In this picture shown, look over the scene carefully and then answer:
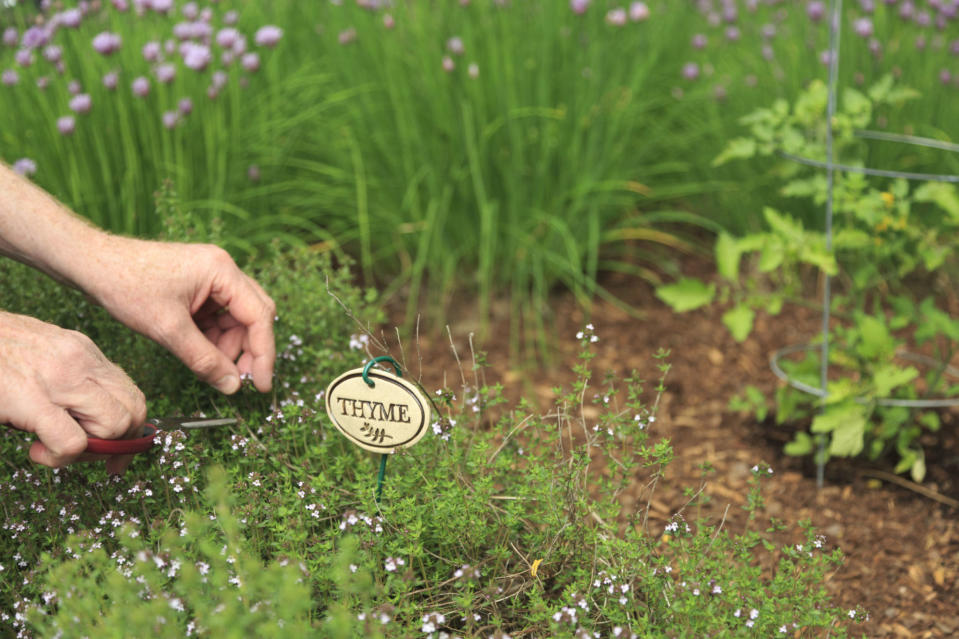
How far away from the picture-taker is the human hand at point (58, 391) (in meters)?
1.45

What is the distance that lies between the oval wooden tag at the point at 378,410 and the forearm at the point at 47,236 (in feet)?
1.86

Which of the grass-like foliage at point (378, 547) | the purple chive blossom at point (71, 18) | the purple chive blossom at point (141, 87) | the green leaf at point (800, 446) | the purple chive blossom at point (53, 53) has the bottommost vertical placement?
the green leaf at point (800, 446)

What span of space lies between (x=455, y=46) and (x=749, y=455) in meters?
1.56

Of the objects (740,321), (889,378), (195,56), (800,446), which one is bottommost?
(800,446)

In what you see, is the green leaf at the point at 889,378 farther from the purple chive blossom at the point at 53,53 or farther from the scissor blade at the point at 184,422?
the purple chive blossom at the point at 53,53

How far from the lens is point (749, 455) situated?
2.68 metres

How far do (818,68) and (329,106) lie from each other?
1789mm

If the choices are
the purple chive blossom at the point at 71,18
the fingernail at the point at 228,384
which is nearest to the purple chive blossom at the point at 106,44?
the purple chive blossom at the point at 71,18

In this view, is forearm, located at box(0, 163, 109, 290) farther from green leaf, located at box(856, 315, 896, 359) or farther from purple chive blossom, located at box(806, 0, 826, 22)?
purple chive blossom, located at box(806, 0, 826, 22)

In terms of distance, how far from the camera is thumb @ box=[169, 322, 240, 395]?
5.82 feet

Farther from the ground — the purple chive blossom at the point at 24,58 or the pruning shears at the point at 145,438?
the purple chive blossom at the point at 24,58

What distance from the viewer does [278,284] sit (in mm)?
2297

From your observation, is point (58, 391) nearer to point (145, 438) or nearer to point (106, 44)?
point (145, 438)

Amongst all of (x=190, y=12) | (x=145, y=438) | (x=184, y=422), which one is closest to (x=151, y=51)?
(x=190, y=12)
